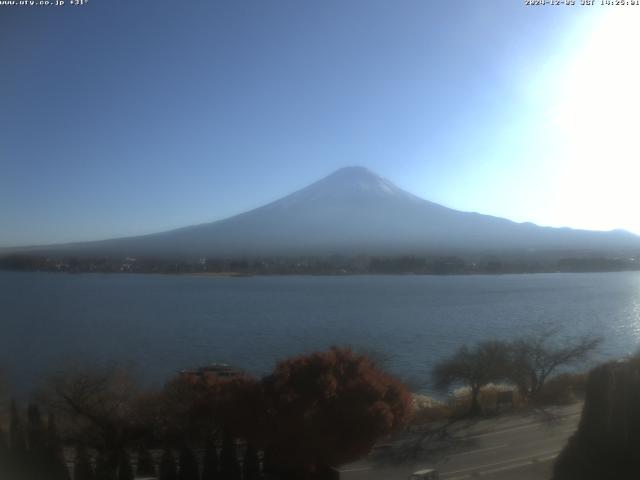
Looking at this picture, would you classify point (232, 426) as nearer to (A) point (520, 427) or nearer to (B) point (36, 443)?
(B) point (36, 443)

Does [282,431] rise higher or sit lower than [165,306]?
lower

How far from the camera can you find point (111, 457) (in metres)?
3.79

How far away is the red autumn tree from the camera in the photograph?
365 centimetres

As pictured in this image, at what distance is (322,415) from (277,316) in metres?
2.94

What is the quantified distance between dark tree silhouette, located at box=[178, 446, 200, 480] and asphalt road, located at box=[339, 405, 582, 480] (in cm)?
98

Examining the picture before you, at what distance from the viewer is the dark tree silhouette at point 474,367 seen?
4891 millimetres

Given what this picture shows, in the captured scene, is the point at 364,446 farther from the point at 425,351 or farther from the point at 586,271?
the point at 586,271

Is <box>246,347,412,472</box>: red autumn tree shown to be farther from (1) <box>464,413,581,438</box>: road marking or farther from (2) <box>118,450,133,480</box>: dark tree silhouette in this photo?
(2) <box>118,450,133,480</box>: dark tree silhouette

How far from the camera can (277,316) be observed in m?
6.57

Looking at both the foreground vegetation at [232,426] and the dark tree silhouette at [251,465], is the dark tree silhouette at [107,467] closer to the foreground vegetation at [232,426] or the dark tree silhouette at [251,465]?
the foreground vegetation at [232,426]

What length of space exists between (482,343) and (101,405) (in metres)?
3.45

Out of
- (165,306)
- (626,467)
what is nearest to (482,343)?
(626,467)

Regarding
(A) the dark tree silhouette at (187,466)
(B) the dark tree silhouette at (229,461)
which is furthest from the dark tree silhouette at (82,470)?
(B) the dark tree silhouette at (229,461)

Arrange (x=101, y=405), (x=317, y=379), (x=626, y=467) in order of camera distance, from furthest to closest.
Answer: (x=101, y=405) < (x=317, y=379) < (x=626, y=467)
